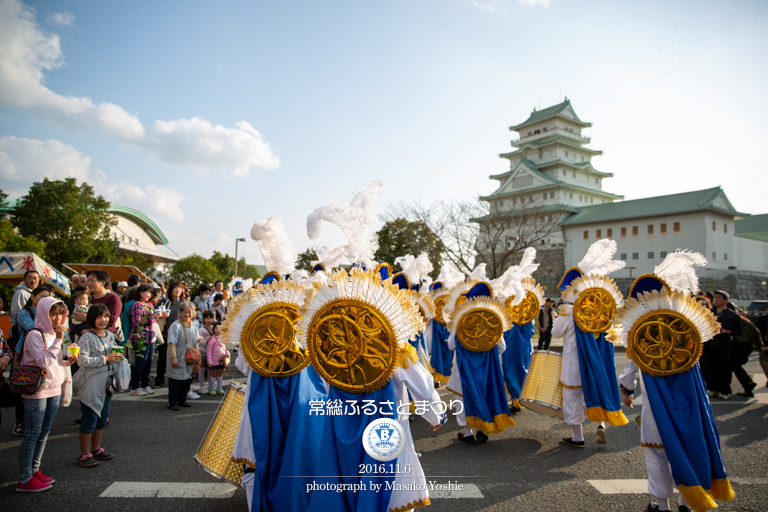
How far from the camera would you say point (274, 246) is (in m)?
4.16

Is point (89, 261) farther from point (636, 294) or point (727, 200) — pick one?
point (727, 200)

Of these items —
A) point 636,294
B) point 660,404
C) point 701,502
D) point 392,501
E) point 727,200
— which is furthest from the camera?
point 727,200

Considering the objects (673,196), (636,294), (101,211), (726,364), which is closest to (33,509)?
(636,294)

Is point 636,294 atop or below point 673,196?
below

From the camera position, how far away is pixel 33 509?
3029 mm

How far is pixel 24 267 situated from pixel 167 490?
27.2 feet

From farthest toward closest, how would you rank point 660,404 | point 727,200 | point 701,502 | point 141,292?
point 727,200
point 141,292
point 660,404
point 701,502

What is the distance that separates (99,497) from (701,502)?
4.34 meters

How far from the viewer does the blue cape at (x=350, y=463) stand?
89.7 inches

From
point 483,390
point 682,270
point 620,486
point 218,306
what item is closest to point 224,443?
point 483,390

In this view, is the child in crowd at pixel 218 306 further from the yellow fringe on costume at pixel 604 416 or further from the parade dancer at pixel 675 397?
the parade dancer at pixel 675 397

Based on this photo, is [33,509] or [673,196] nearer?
[33,509]

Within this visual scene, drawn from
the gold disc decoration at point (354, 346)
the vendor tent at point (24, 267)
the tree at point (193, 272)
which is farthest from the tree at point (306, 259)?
the gold disc decoration at point (354, 346)

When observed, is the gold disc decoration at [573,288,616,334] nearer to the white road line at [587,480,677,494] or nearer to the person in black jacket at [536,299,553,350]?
the white road line at [587,480,677,494]
